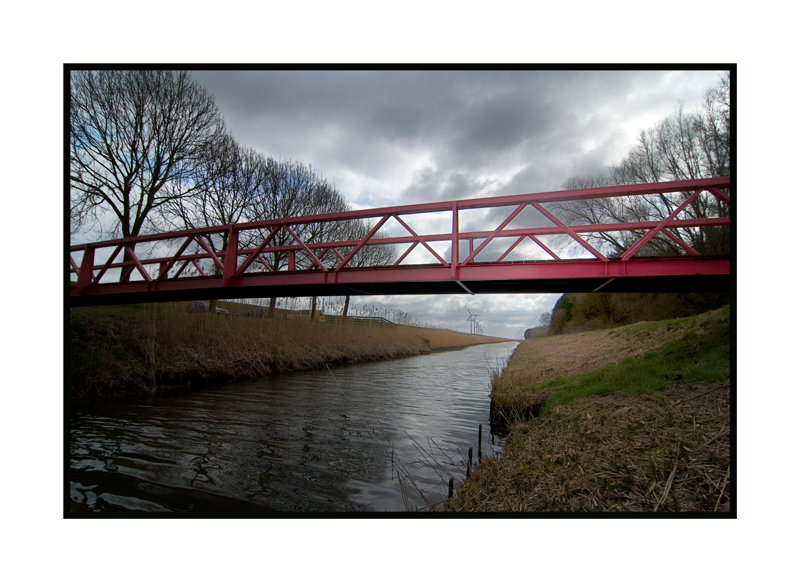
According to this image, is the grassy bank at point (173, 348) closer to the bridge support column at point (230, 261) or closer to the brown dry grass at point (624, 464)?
the bridge support column at point (230, 261)

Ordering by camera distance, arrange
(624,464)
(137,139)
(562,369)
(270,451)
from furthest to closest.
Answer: (137,139), (562,369), (270,451), (624,464)

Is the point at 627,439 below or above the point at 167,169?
below

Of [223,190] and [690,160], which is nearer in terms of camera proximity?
[690,160]

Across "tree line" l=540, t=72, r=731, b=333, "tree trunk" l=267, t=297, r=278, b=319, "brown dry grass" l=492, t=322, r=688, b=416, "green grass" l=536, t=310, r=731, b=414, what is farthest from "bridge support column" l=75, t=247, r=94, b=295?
"tree line" l=540, t=72, r=731, b=333

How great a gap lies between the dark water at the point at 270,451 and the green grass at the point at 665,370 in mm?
1658

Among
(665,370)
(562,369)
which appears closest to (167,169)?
(562,369)

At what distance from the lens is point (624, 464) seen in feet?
10.4

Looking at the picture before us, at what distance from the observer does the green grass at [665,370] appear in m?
5.30

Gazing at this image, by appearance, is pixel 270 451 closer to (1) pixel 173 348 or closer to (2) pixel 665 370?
(2) pixel 665 370

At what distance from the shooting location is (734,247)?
284 cm

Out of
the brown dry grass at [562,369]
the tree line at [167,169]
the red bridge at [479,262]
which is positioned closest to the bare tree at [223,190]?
the tree line at [167,169]

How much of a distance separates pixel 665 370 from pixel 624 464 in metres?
3.34

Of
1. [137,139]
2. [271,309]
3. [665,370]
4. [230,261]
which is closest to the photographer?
[665,370]

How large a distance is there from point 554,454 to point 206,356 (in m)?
9.96
